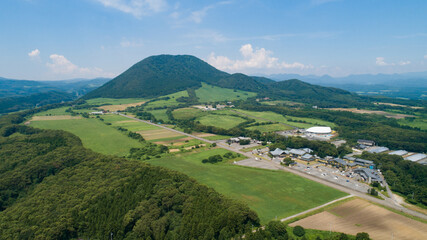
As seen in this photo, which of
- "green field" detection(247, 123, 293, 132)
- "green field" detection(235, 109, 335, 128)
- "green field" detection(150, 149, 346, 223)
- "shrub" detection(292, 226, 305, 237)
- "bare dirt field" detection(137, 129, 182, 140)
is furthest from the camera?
"green field" detection(235, 109, 335, 128)

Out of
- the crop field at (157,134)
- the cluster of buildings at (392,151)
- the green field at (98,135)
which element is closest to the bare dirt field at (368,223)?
the cluster of buildings at (392,151)

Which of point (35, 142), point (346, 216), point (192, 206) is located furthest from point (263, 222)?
point (35, 142)

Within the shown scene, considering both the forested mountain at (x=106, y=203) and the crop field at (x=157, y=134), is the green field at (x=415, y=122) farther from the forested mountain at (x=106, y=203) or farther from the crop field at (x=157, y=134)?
the forested mountain at (x=106, y=203)

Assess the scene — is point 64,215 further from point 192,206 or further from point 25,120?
point 25,120

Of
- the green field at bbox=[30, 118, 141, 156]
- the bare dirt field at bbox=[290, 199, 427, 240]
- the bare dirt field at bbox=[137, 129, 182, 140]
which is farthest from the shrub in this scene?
the bare dirt field at bbox=[137, 129, 182, 140]

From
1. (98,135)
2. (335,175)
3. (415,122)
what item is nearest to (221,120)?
(98,135)

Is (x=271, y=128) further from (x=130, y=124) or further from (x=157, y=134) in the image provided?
(x=130, y=124)

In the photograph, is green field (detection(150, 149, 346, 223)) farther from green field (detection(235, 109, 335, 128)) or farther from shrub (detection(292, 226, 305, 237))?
green field (detection(235, 109, 335, 128))
